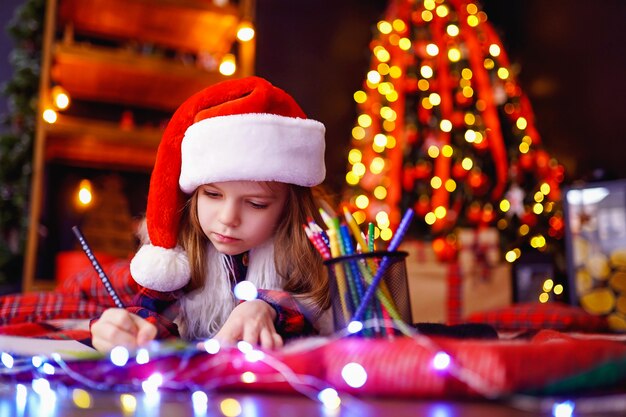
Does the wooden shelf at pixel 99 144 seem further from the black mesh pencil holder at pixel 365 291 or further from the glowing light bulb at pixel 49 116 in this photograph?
the black mesh pencil holder at pixel 365 291

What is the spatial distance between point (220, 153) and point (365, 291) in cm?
28

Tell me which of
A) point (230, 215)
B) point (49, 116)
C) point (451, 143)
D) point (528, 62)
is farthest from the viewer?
point (528, 62)

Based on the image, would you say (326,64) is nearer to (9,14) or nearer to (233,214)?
(9,14)

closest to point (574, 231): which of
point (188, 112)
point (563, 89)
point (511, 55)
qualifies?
point (563, 89)

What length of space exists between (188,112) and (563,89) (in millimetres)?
2766

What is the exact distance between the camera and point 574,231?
253cm

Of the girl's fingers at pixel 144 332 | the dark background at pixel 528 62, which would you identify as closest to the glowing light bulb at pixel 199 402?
the girl's fingers at pixel 144 332

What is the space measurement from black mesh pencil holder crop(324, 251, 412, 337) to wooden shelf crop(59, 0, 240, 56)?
2.31 metres

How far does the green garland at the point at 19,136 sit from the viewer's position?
2.71m

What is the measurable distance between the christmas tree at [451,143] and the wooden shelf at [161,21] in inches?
30.1

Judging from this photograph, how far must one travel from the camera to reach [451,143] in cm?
305

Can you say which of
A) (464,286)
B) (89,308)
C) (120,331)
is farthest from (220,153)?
(464,286)

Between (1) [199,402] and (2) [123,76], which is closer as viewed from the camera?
(1) [199,402]

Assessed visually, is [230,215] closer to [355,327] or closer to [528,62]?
[355,327]
